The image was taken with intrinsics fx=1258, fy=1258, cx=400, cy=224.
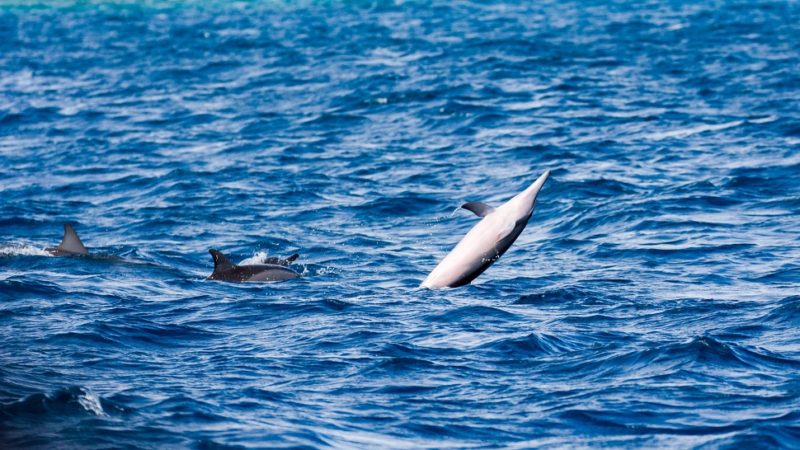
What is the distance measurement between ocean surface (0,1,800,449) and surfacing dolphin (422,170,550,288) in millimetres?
684

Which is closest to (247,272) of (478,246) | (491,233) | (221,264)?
(221,264)

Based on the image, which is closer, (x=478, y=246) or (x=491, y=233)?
(x=491, y=233)

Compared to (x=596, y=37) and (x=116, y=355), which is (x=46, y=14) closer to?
(x=596, y=37)

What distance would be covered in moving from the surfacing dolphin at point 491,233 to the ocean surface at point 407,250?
2.25ft

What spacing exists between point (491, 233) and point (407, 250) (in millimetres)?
5530

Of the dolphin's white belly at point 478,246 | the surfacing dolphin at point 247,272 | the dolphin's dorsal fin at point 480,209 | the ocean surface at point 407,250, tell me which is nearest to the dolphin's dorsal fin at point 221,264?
the surfacing dolphin at point 247,272

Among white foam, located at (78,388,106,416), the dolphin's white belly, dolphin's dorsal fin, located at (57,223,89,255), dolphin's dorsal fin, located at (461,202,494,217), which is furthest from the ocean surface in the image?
dolphin's dorsal fin, located at (461,202,494,217)

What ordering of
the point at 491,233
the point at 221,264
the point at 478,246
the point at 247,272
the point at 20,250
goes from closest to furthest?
the point at 491,233, the point at 478,246, the point at 221,264, the point at 247,272, the point at 20,250

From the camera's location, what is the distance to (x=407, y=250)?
2142cm

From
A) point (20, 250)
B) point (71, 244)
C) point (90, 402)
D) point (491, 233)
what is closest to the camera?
point (90, 402)

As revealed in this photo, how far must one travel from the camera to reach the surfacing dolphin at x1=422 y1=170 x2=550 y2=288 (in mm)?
15898

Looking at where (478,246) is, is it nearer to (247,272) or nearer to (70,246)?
(247,272)

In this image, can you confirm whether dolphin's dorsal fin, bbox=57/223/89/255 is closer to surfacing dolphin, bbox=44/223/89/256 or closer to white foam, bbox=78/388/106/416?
surfacing dolphin, bbox=44/223/89/256

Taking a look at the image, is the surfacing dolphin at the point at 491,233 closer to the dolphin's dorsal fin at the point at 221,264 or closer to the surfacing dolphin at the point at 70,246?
the dolphin's dorsal fin at the point at 221,264
